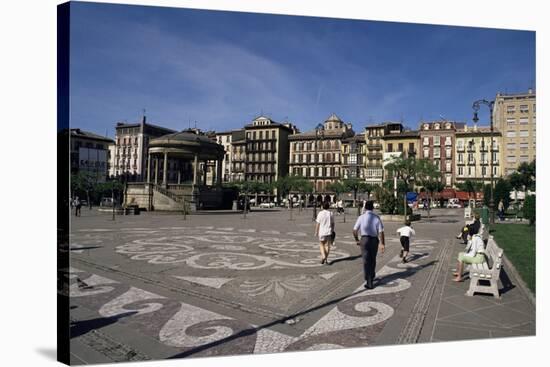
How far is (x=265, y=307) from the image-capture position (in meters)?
6.11

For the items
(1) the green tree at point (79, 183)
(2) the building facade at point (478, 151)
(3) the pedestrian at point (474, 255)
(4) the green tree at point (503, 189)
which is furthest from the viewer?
(4) the green tree at point (503, 189)

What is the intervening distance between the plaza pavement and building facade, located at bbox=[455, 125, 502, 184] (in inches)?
143

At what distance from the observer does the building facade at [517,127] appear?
776 cm

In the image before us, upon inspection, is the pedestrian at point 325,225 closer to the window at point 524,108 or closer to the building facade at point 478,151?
the window at point 524,108

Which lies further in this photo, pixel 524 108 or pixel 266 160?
pixel 266 160

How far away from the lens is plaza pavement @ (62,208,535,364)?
4934 millimetres

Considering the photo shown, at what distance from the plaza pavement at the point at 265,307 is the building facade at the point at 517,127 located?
8.07 feet

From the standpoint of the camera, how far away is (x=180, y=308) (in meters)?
5.96

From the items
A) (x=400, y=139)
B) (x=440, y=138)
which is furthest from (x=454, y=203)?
(x=440, y=138)

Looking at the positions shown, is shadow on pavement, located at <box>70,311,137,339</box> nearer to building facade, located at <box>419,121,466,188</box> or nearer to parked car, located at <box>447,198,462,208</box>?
building facade, located at <box>419,121,466,188</box>

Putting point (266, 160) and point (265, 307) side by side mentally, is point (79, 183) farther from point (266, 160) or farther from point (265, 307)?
point (266, 160)

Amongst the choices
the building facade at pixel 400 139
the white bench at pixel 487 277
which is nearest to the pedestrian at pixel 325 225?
the white bench at pixel 487 277

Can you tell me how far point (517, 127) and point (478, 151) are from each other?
43.3 ft

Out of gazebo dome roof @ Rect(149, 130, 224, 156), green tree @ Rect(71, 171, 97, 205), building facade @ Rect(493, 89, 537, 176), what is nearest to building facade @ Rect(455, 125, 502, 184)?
building facade @ Rect(493, 89, 537, 176)
